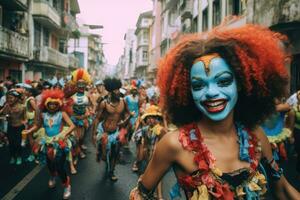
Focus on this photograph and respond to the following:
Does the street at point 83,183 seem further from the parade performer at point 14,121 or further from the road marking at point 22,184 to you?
the parade performer at point 14,121

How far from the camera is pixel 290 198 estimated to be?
8.61 feet

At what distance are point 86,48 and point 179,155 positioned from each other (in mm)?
83154

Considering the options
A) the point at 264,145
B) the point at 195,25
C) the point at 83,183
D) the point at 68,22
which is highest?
the point at 68,22

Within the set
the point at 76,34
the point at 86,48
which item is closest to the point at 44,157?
the point at 76,34

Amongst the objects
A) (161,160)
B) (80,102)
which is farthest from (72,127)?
(161,160)

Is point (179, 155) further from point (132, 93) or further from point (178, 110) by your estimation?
point (132, 93)

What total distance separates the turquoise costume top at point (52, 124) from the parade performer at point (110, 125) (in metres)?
0.95

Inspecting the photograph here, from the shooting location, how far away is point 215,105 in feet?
8.18

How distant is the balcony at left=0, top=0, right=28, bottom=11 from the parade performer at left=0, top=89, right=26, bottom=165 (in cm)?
1496

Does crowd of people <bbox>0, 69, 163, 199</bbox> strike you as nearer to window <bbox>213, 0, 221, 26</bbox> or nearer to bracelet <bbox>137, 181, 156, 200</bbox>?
bracelet <bbox>137, 181, 156, 200</bbox>

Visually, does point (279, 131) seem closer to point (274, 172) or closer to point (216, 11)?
point (274, 172)

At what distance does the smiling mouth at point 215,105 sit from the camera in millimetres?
2494

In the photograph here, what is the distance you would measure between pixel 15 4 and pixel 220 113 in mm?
22768

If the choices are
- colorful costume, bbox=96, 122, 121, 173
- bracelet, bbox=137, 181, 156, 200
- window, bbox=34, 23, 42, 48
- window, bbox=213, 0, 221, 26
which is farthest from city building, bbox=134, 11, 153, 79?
bracelet, bbox=137, 181, 156, 200
